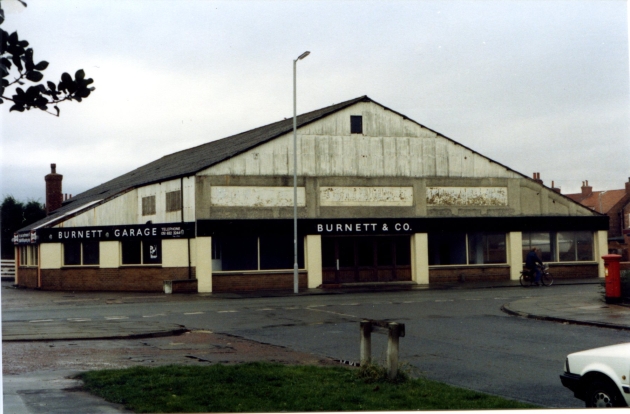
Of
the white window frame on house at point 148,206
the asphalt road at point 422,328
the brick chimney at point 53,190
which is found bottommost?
the asphalt road at point 422,328

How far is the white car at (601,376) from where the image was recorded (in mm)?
7961

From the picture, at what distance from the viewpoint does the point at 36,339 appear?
16344 millimetres

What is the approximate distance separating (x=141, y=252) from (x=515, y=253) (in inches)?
750

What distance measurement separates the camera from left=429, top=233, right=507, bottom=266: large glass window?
3975cm

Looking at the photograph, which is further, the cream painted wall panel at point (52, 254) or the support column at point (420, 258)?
the cream painted wall panel at point (52, 254)

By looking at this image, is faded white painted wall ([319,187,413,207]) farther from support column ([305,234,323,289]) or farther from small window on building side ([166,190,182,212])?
small window on building side ([166,190,182,212])

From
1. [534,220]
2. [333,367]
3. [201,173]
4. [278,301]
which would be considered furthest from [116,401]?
[534,220]

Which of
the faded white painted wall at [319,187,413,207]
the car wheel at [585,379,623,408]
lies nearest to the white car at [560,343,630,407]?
the car wheel at [585,379,623,408]

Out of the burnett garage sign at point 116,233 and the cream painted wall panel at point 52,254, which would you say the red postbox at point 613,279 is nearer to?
the burnett garage sign at point 116,233

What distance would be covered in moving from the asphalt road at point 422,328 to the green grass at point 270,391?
1140 mm

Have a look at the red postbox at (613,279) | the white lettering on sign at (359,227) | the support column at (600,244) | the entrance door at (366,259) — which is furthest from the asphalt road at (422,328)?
the support column at (600,244)

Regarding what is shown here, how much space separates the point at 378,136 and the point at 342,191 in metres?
3.46

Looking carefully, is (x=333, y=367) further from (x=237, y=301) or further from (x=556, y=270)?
(x=556, y=270)

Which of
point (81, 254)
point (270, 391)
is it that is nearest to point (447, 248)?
point (81, 254)
